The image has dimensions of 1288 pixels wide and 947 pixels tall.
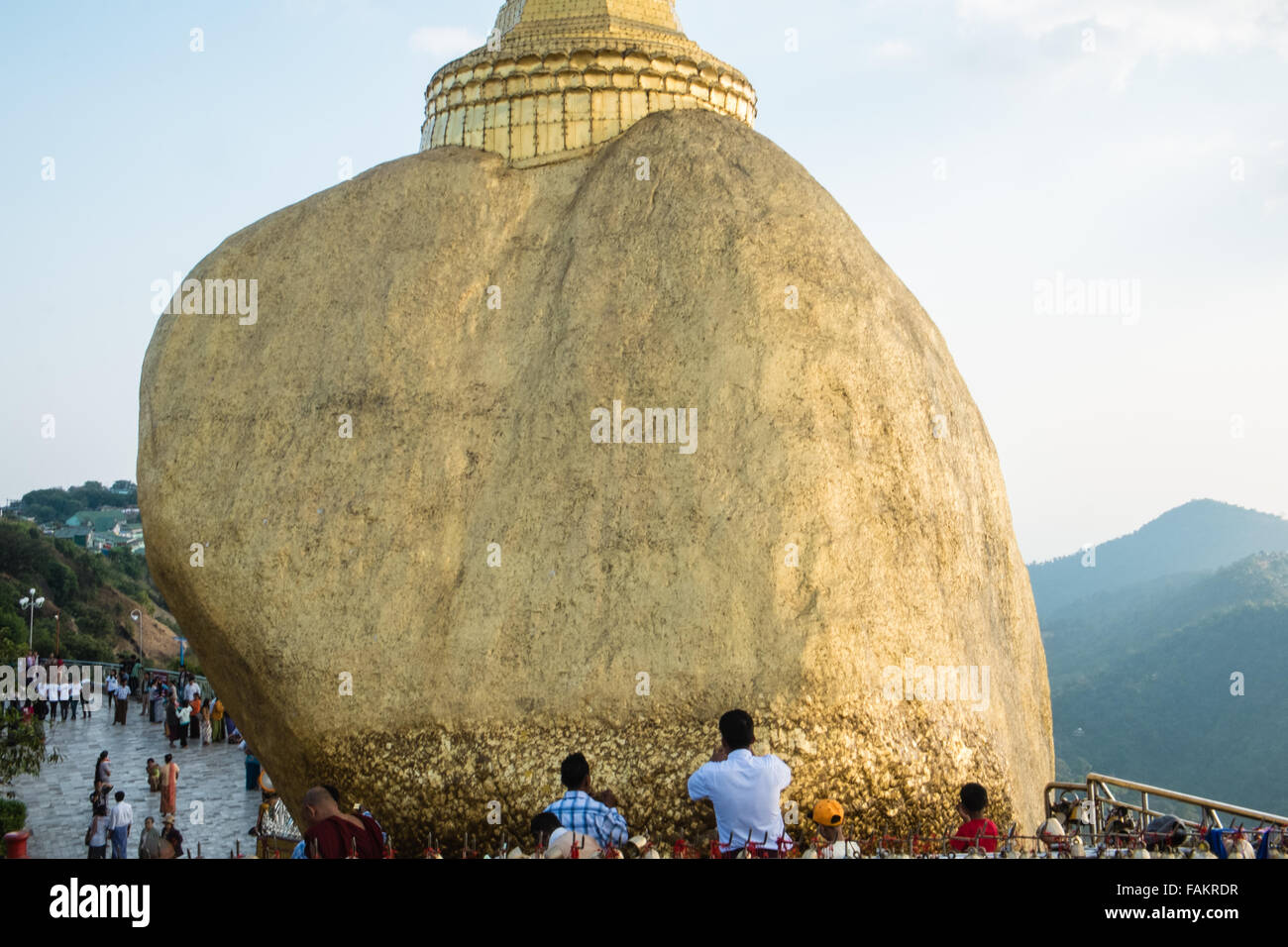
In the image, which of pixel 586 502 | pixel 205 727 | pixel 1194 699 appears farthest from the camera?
pixel 1194 699

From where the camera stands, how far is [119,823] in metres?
12.4

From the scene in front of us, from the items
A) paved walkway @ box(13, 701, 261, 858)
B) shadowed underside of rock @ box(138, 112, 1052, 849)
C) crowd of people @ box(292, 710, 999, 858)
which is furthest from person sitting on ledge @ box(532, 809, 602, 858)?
paved walkway @ box(13, 701, 261, 858)

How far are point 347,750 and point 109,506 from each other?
9423 cm

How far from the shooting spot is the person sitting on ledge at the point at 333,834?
5641 millimetres

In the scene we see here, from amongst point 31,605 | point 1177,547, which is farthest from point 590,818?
point 1177,547

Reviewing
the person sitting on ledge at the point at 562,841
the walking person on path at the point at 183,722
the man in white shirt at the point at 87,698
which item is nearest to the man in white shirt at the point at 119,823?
the walking person on path at the point at 183,722

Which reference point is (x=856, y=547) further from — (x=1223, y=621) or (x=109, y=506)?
(x=109, y=506)

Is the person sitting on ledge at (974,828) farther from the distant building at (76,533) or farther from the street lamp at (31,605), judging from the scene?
the distant building at (76,533)

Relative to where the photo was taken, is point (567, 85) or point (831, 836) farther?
point (567, 85)

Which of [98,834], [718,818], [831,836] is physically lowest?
[98,834]

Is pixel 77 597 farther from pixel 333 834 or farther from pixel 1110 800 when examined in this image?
pixel 333 834

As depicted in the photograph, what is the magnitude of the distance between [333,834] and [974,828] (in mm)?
3290

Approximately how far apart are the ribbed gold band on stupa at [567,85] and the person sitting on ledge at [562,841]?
21.2 feet
